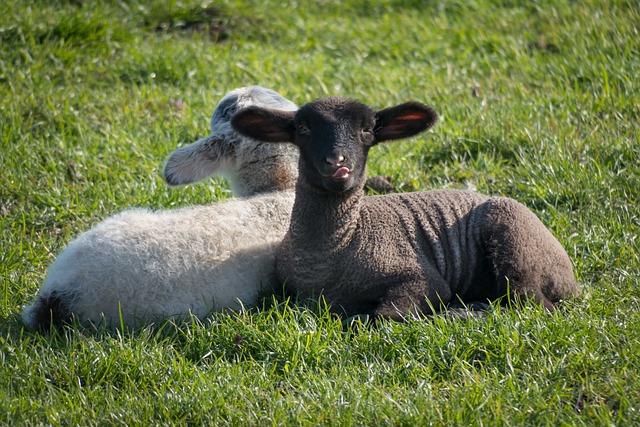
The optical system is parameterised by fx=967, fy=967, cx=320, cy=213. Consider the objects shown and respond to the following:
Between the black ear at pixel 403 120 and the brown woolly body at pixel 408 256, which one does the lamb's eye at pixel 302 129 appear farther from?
the black ear at pixel 403 120

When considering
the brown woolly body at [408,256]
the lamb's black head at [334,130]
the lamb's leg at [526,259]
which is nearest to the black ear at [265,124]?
the lamb's black head at [334,130]

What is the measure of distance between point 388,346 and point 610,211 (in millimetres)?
2539

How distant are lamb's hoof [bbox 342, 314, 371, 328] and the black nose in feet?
2.90

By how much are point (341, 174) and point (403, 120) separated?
73 cm

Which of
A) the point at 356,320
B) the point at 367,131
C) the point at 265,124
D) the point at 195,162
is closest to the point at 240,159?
the point at 195,162

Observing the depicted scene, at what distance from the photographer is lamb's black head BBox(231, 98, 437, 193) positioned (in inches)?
216

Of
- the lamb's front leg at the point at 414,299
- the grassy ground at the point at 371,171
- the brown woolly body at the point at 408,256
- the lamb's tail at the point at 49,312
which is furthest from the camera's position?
the brown woolly body at the point at 408,256

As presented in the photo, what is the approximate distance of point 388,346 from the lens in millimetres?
5180

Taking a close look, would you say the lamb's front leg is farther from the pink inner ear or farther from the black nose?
the pink inner ear

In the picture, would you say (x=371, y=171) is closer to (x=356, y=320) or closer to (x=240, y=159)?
(x=240, y=159)

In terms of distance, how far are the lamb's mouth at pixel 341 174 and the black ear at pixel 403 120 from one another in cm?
53

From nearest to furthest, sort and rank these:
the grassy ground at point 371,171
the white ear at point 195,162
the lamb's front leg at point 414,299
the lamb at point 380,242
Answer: the grassy ground at point 371,171 < the lamb's front leg at point 414,299 < the lamb at point 380,242 < the white ear at point 195,162

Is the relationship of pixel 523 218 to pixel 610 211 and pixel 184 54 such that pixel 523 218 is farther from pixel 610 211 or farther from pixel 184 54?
pixel 184 54

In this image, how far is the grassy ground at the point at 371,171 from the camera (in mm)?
4695
